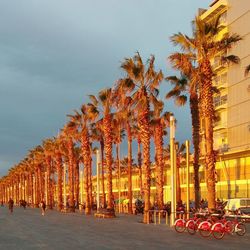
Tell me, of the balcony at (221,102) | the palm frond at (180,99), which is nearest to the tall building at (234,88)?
the balcony at (221,102)

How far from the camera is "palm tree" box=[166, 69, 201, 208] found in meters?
33.9

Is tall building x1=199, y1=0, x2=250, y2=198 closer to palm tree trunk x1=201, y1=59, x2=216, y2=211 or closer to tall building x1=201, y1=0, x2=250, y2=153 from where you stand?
tall building x1=201, y1=0, x2=250, y2=153

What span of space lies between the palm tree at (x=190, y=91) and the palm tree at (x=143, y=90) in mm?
1303

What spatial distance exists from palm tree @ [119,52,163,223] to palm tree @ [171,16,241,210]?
6162 millimetres

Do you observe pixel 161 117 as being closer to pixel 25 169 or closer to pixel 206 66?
pixel 206 66

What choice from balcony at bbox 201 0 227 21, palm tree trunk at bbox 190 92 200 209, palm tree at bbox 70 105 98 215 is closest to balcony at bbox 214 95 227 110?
balcony at bbox 201 0 227 21

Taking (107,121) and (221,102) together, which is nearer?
(107,121)

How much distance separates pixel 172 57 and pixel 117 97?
10.9 metres

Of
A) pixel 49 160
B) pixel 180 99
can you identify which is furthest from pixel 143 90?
pixel 49 160

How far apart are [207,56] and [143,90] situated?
26.3ft

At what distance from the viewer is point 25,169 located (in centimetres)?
14062

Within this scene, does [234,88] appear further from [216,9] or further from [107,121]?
[107,121]

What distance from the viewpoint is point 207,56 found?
32250 mm

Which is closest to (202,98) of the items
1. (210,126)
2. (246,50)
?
(210,126)
